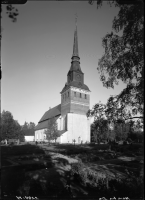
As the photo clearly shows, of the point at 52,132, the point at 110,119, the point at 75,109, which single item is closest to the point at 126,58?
the point at 110,119

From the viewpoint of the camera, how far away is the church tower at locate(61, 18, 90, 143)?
1691 inches

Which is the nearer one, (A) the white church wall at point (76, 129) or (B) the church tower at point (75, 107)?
(A) the white church wall at point (76, 129)

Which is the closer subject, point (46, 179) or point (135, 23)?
point (135, 23)

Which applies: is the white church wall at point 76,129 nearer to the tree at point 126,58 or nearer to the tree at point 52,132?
the tree at point 52,132

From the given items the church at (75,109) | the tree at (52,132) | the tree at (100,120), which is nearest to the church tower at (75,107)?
the church at (75,109)

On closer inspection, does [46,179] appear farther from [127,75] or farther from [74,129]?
[74,129]

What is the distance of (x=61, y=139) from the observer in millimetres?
41188

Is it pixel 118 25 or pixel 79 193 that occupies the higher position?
pixel 118 25

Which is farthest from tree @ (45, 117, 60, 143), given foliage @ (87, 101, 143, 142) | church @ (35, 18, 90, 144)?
foliage @ (87, 101, 143, 142)

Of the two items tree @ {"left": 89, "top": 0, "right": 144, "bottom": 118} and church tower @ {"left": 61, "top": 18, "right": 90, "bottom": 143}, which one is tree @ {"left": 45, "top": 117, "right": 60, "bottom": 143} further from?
tree @ {"left": 89, "top": 0, "right": 144, "bottom": 118}

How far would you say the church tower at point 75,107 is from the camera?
4294cm

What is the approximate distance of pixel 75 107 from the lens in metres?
44.6

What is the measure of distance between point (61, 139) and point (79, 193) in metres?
36.2

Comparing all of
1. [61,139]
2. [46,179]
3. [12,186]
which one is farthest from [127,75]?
[61,139]
